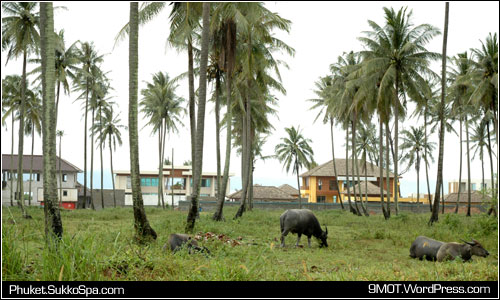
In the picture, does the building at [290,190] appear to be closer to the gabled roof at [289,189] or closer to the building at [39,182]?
the gabled roof at [289,189]

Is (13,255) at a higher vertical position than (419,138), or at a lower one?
lower

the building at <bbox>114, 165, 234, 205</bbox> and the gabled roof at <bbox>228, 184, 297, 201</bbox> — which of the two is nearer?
the gabled roof at <bbox>228, 184, 297, 201</bbox>

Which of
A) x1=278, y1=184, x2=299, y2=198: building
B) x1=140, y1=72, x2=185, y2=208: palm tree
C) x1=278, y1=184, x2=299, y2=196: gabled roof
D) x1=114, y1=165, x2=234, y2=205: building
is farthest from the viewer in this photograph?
x1=278, y1=184, x2=299, y2=198: building

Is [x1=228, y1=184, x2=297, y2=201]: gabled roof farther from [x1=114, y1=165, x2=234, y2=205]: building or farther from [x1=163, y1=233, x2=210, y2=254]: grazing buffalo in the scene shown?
[x1=163, y1=233, x2=210, y2=254]: grazing buffalo

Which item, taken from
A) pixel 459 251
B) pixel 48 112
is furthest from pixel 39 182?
pixel 459 251

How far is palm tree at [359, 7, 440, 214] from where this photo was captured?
1178 inches

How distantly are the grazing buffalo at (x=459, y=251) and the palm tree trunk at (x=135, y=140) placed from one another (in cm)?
867

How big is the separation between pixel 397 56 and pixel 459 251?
2116 centimetres

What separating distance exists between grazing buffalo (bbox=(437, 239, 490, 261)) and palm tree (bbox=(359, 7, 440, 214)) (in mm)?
17348

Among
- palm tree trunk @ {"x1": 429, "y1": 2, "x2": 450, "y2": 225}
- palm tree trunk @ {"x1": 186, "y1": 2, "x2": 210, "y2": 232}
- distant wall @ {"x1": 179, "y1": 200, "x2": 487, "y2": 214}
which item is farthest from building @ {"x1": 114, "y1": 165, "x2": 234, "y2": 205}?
palm tree trunk @ {"x1": 186, "y1": 2, "x2": 210, "y2": 232}
